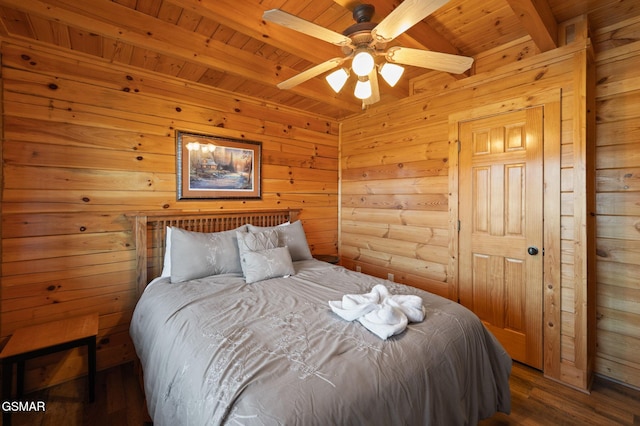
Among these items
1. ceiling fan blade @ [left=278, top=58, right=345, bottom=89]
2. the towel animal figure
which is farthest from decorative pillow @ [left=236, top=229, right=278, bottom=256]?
ceiling fan blade @ [left=278, top=58, right=345, bottom=89]

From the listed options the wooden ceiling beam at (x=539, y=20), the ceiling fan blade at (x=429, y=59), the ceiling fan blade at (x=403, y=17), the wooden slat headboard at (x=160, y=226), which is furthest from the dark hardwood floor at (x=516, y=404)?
the wooden ceiling beam at (x=539, y=20)

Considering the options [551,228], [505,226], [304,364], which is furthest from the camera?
[505,226]

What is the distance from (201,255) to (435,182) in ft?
7.36

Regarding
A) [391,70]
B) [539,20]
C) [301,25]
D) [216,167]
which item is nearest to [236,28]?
[301,25]

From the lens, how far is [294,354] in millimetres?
1181

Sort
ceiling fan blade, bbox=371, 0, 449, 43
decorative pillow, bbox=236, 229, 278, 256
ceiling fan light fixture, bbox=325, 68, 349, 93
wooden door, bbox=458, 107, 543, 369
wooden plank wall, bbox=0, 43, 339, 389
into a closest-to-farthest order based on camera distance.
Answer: ceiling fan blade, bbox=371, 0, 449, 43
ceiling fan light fixture, bbox=325, 68, 349, 93
wooden plank wall, bbox=0, 43, 339, 389
wooden door, bbox=458, 107, 543, 369
decorative pillow, bbox=236, 229, 278, 256

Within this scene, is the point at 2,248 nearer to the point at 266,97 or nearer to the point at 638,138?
the point at 266,97

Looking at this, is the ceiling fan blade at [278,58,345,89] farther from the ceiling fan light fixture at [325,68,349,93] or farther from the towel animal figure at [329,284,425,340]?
the towel animal figure at [329,284,425,340]

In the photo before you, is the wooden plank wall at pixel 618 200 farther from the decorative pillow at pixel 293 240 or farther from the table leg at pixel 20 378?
the table leg at pixel 20 378

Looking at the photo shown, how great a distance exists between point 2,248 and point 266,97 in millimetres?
2457

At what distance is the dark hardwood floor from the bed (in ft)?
1.46

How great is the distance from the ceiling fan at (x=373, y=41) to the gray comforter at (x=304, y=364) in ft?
4.49

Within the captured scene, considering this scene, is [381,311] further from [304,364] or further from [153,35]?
[153,35]

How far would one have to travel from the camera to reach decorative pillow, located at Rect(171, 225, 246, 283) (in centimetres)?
216
